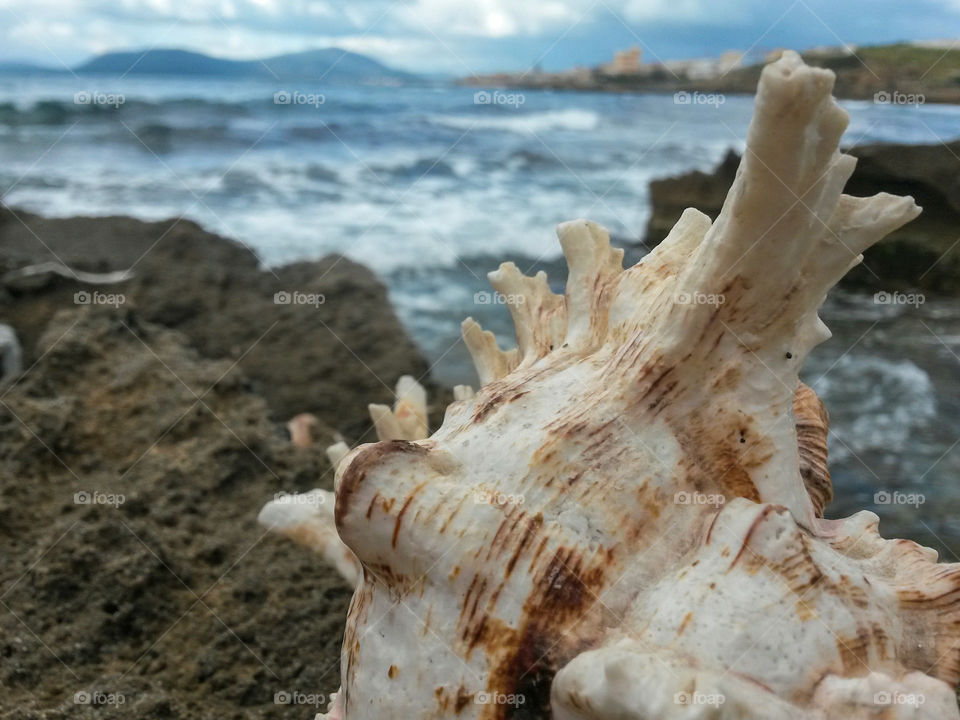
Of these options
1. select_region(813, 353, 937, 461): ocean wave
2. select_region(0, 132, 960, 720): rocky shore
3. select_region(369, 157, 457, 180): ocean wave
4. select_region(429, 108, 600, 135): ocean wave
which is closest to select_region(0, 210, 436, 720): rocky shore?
select_region(0, 132, 960, 720): rocky shore

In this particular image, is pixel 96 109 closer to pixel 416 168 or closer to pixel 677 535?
pixel 416 168

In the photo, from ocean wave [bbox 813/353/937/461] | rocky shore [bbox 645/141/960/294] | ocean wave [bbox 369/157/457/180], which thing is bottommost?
ocean wave [bbox 813/353/937/461]

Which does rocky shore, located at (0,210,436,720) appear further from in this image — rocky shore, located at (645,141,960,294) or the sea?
rocky shore, located at (645,141,960,294)

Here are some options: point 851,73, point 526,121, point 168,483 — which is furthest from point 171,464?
point 526,121

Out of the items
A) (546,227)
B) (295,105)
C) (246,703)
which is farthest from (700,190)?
(295,105)

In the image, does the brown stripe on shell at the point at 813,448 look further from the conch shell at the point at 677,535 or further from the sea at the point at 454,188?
the sea at the point at 454,188

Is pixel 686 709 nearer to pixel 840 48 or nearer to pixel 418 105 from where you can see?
pixel 840 48

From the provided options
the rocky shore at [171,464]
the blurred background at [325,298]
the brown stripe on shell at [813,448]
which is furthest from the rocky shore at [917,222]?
the brown stripe on shell at [813,448]
